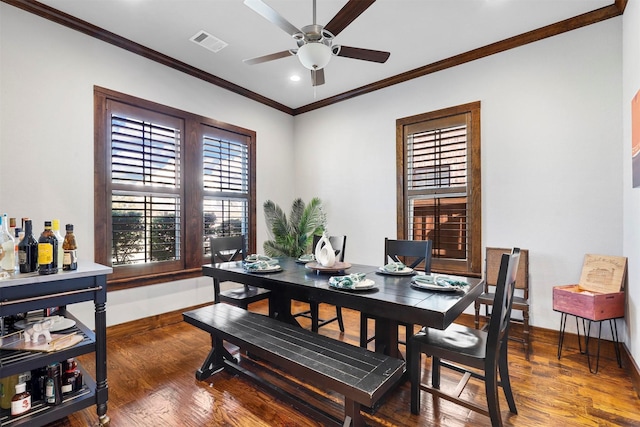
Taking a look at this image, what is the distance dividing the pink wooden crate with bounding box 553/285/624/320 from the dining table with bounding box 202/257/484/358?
1.09 metres

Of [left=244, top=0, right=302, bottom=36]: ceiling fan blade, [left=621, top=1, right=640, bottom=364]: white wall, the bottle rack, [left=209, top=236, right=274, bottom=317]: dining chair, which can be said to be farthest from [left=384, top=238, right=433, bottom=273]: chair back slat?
the bottle rack

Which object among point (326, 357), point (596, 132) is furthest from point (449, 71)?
point (326, 357)

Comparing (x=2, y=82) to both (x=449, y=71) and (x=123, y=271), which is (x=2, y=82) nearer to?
(x=123, y=271)

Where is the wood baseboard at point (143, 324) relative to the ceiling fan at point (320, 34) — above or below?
below

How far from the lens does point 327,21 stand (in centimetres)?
298

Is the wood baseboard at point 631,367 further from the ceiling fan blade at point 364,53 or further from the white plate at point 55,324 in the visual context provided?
the white plate at point 55,324

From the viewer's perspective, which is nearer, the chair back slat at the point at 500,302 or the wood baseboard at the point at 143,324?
the chair back slat at the point at 500,302

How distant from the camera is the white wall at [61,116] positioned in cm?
261

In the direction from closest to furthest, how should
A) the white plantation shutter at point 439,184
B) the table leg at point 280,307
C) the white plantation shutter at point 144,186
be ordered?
the table leg at point 280,307 < the white plantation shutter at point 144,186 < the white plantation shutter at point 439,184

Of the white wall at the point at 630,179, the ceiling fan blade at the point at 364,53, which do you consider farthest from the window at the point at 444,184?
the ceiling fan blade at the point at 364,53

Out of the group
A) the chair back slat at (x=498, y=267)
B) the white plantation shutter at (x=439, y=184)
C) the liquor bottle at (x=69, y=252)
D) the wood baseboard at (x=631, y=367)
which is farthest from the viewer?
the white plantation shutter at (x=439, y=184)

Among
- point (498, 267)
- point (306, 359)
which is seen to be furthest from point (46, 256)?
point (498, 267)

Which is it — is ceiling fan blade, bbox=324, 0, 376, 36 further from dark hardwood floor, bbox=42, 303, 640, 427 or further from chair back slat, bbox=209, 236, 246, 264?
dark hardwood floor, bbox=42, 303, 640, 427

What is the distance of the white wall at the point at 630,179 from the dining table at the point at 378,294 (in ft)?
4.24
